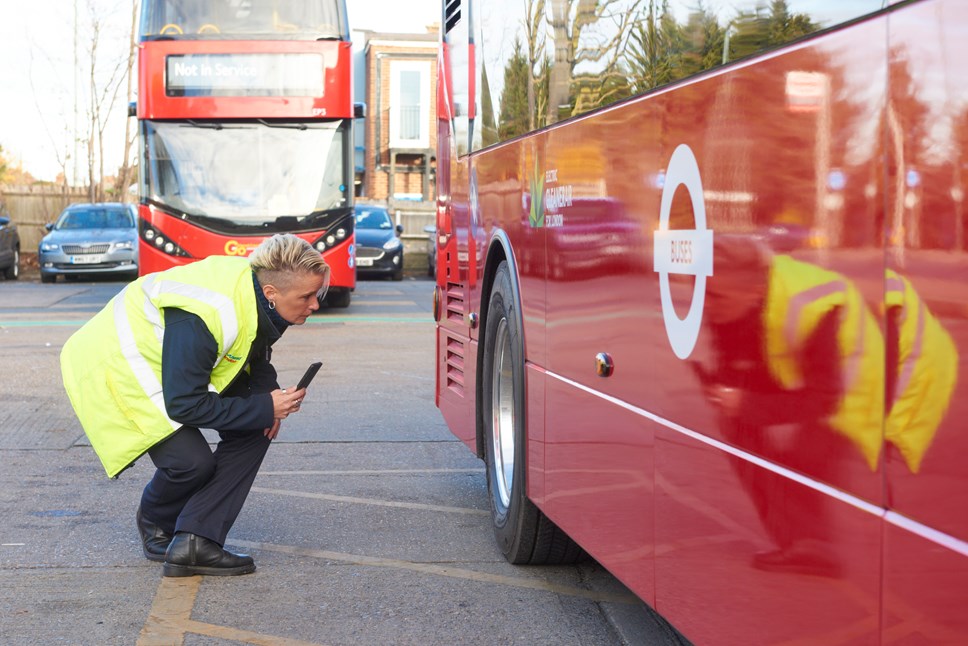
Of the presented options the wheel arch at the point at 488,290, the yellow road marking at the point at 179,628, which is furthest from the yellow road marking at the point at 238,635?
the wheel arch at the point at 488,290

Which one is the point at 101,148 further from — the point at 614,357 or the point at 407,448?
the point at 614,357

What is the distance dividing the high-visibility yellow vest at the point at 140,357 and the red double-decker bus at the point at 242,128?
38.3 ft

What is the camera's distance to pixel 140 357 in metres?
4.87

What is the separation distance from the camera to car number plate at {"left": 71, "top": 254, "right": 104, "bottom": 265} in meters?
24.3

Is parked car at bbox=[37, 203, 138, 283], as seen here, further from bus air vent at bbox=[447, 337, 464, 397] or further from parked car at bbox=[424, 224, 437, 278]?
bus air vent at bbox=[447, 337, 464, 397]

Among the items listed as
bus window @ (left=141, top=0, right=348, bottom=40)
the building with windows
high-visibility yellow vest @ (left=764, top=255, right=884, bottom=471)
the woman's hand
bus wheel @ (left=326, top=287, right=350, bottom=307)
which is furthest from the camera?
the building with windows

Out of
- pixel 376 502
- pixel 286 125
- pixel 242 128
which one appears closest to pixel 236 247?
pixel 242 128

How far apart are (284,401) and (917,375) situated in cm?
330

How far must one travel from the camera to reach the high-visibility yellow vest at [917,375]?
2064mm

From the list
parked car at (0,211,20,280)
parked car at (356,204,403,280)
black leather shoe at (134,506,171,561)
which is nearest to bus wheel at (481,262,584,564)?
black leather shoe at (134,506,171,561)

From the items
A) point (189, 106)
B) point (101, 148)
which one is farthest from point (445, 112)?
point (101, 148)

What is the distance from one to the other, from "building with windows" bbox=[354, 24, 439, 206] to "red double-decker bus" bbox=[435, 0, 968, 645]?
42604 millimetres

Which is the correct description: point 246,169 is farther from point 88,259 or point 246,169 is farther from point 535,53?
point 535,53

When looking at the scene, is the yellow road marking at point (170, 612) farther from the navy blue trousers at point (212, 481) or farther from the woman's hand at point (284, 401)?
the woman's hand at point (284, 401)
